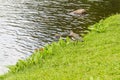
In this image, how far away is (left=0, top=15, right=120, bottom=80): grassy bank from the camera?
13900 mm

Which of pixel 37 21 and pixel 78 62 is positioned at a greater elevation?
pixel 78 62

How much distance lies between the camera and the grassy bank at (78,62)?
13.9 m

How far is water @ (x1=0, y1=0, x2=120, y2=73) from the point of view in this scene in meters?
26.8

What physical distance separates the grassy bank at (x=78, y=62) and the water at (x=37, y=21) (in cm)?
392

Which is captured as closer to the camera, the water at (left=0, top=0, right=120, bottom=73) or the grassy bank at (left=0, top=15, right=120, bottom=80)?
the grassy bank at (left=0, top=15, right=120, bottom=80)

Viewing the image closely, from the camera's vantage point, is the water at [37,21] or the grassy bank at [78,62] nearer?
the grassy bank at [78,62]

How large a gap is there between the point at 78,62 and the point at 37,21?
19.4m

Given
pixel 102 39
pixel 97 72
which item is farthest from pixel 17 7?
pixel 97 72

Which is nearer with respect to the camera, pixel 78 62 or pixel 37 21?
pixel 78 62

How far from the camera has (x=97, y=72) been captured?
1375 cm

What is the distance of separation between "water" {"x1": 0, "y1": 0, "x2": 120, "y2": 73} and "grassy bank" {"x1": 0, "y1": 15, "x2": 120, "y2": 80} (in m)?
3.92

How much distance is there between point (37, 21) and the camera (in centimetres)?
3522

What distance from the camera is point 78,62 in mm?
16500

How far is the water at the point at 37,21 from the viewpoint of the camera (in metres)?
26.8
